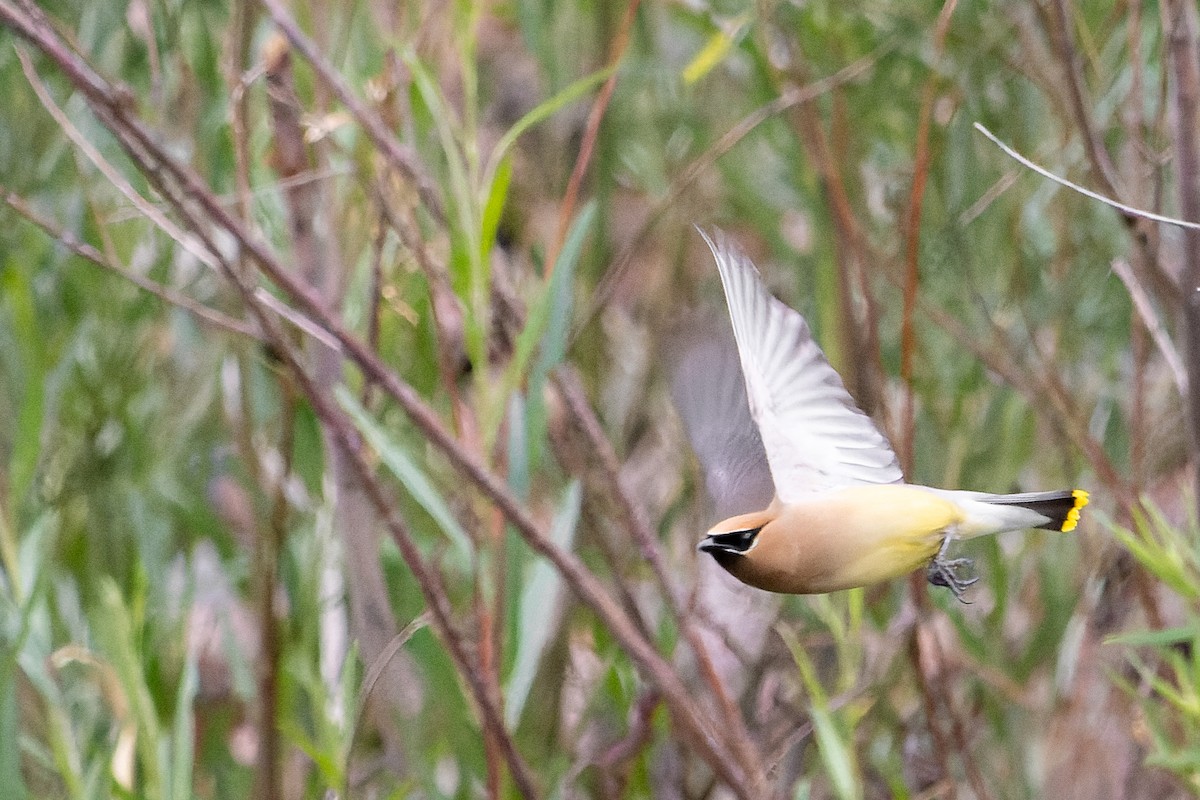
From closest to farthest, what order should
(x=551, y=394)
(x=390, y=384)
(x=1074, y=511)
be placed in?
(x=1074, y=511)
(x=390, y=384)
(x=551, y=394)

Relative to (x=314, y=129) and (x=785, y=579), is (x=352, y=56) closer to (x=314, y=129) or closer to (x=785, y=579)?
(x=314, y=129)

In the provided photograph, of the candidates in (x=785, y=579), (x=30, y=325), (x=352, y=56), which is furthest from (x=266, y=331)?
(x=352, y=56)

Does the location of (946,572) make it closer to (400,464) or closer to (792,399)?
(792,399)

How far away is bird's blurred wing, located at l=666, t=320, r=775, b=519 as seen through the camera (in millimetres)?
577

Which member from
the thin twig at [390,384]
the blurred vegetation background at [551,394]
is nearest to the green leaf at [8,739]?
the blurred vegetation background at [551,394]

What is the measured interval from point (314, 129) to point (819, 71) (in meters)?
0.49

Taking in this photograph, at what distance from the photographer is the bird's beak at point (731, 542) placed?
0.54m

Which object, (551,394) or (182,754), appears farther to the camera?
(551,394)

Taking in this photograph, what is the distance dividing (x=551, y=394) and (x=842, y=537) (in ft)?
2.29

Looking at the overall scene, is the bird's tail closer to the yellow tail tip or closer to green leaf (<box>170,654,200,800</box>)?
the yellow tail tip

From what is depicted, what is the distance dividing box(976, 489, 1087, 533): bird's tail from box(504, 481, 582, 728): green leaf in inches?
10.8

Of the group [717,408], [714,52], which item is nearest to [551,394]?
[714,52]

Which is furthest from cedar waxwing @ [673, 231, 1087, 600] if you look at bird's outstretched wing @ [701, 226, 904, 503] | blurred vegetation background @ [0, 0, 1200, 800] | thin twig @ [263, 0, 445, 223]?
thin twig @ [263, 0, 445, 223]

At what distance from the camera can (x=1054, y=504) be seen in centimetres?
52
